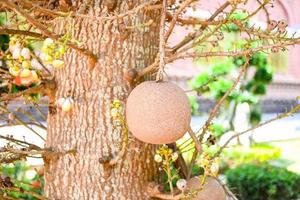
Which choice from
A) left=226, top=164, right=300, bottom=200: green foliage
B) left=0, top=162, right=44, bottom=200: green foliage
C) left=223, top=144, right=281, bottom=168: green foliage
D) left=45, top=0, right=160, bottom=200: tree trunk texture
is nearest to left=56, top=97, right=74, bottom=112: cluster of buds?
left=45, top=0, right=160, bottom=200: tree trunk texture

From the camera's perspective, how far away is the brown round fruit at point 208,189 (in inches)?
54.4

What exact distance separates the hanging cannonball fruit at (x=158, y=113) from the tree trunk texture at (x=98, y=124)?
332mm

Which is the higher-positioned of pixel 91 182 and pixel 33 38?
pixel 33 38

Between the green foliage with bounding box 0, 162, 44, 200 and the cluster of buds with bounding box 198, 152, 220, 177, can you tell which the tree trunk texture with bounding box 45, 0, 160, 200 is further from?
the cluster of buds with bounding box 198, 152, 220, 177

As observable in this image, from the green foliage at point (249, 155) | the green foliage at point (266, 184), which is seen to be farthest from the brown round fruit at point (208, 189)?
the green foliage at point (249, 155)

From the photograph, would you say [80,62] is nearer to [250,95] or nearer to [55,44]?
[55,44]

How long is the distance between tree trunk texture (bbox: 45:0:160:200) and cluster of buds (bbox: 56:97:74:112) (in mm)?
16

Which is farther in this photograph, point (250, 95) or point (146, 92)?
point (250, 95)

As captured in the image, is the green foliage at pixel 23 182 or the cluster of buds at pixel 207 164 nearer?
the cluster of buds at pixel 207 164

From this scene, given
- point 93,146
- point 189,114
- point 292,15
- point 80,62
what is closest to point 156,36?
point 80,62

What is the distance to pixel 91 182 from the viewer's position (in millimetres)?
1443

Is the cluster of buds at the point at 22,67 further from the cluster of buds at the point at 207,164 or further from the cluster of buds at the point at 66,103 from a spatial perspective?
the cluster of buds at the point at 207,164

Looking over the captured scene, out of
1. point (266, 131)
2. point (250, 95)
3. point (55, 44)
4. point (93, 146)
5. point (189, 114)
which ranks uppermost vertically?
point (55, 44)

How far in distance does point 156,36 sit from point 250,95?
22.5ft
